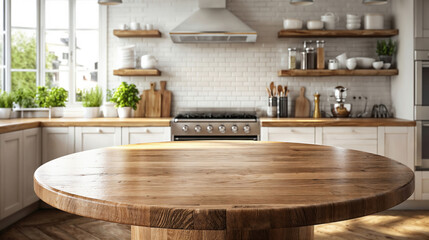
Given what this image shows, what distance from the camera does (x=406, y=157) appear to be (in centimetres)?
427

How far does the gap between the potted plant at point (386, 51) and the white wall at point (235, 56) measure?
0.23 meters

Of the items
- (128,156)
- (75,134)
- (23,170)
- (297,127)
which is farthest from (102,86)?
(128,156)

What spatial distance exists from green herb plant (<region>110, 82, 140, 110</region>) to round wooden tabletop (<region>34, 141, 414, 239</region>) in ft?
9.02

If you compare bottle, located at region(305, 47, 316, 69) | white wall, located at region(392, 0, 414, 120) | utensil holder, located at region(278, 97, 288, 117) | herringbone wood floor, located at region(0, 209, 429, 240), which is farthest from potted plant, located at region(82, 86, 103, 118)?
white wall, located at region(392, 0, 414, 120)

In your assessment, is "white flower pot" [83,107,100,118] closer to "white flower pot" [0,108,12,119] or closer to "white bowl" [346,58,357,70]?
"white flower pot" [0,108,12,119]

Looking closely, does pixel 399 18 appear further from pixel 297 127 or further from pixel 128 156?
pixel 128 156

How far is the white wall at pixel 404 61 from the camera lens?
4.36 metres

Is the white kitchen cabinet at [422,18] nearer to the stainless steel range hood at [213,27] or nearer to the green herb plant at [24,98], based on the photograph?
the stainless steel range hood at [213,27]

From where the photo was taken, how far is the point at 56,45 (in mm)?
5055

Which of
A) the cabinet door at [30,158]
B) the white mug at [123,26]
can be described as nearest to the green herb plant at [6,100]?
the cabinet door at [30,158]

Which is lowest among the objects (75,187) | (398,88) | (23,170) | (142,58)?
(23,170)

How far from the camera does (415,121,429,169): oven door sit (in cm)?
427

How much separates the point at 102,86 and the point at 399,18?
147 inches

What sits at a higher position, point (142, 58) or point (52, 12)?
point (52, 12)
